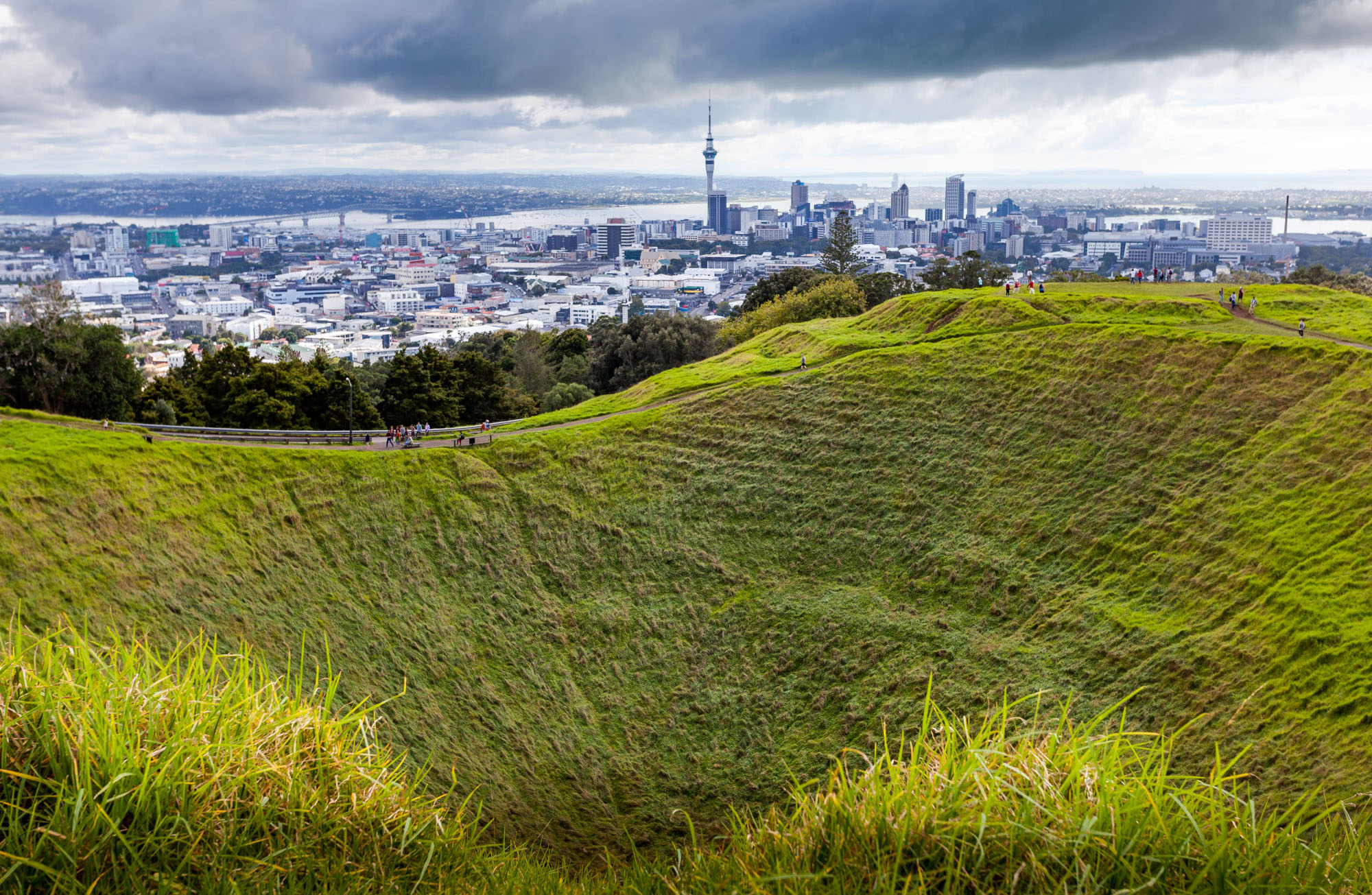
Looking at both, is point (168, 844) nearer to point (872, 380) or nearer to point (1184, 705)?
point (1184, 705)

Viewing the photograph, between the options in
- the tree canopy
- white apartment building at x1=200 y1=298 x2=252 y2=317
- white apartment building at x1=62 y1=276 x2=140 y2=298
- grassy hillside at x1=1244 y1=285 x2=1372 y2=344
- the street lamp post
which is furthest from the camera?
white apartment building at x1=62 y1=276 x2=140 y2=298

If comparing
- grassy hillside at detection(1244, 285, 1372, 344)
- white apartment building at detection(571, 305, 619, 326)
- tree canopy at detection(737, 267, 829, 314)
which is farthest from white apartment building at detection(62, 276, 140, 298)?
grassy hillside at detection(1244, 285, 1372, 344)

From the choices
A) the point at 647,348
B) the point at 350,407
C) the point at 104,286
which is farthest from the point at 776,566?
the point at 104,286

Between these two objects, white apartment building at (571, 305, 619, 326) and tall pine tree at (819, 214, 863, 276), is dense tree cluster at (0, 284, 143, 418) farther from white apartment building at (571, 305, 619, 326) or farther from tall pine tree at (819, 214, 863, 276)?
white apartment building at (571, 305, 619, 326)

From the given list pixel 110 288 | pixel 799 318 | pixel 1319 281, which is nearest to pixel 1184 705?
pixel 799 318

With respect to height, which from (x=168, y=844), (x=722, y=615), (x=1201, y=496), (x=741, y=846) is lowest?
(x=722, y=615)

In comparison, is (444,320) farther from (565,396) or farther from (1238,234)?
(1238,234)
